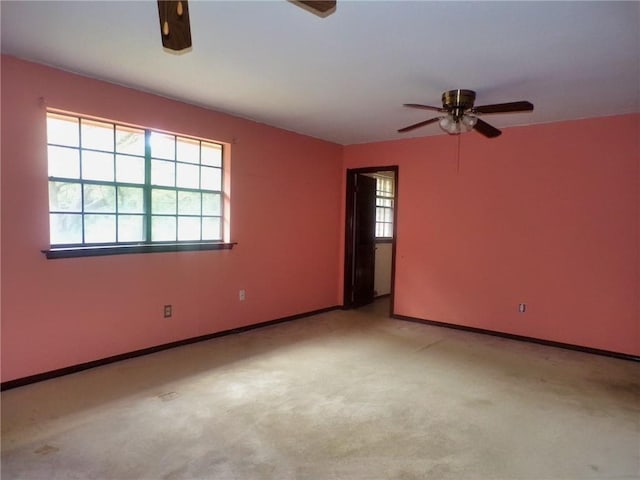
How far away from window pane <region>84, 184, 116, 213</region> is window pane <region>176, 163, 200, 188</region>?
64cm

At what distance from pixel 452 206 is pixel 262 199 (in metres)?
2.22

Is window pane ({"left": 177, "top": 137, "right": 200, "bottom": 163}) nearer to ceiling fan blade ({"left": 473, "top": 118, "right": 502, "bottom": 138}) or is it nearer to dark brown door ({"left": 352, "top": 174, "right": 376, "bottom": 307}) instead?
dark brown door ({"left": 352, "top": 174, "right": 376, "bottom": 307})

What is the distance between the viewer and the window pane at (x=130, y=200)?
3.47m

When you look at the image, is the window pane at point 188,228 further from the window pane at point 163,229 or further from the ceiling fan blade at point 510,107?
the ceiling fan blade at point 510,107

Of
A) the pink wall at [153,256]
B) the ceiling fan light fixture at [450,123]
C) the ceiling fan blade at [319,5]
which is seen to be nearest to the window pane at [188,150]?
the pink wall at [153,256]

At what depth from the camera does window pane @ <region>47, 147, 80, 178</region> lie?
3.07m

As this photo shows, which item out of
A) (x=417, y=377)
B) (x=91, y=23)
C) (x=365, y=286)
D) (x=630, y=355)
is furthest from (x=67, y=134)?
(x=630, y=355)

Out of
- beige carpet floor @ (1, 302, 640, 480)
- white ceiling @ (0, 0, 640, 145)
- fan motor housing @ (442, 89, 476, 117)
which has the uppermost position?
white ceiling @ (0, 0, 640, 145)

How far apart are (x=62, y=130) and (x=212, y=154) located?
1.38 meters

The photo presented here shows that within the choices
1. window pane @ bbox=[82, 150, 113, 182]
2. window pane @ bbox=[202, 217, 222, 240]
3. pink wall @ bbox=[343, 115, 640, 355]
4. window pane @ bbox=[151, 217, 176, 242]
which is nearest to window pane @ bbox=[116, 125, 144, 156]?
window pane @ bbox=[82, 150, 113, 182]

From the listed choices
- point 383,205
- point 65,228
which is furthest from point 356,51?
point 383,205

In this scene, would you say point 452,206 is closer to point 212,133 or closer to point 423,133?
point 423,133

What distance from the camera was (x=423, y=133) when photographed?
15.8ft

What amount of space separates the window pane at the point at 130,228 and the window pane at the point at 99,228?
59mm
